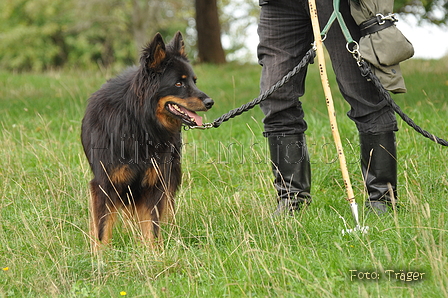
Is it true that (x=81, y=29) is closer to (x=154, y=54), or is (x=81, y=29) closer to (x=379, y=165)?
(x=154, y=54)

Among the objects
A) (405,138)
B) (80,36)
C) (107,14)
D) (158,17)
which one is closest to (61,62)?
(80,36)

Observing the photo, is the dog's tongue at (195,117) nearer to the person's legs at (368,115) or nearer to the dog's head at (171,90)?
the dog's head at (171,90)

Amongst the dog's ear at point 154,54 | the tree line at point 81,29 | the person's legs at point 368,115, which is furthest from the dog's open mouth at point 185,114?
the tree line at point 81,29

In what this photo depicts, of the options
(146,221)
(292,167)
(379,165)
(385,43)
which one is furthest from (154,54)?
(379,165)

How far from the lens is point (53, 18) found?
2483cm

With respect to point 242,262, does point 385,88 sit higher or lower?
higher

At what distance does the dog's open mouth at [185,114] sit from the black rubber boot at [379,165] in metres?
1.16

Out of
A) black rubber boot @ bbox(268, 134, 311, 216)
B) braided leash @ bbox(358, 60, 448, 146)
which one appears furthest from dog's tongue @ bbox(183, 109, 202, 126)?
braided leash @ bbox(358, 60, 448, 146)

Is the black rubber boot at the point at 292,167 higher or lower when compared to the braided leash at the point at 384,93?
lower

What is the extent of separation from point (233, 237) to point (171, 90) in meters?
1.10

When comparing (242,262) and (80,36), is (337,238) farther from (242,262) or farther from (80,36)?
(80,36)

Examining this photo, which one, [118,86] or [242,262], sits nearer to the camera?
[242,262]

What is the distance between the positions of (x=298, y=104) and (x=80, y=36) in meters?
23.0

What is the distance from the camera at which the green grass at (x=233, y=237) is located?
2535mm
